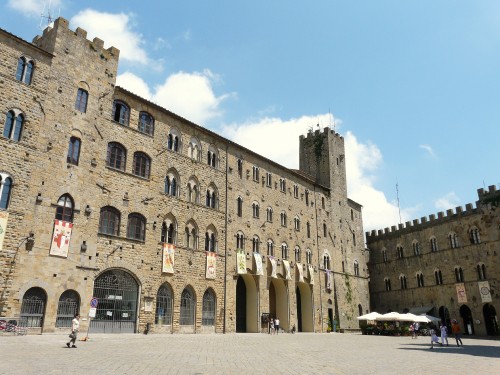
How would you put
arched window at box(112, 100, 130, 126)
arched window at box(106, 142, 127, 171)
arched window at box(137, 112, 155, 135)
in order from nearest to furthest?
arched window at box(106, 142, 127, 171)
arched window at box(112, 100, 130, 126)
arched window at box(137, 112, 155, 135)

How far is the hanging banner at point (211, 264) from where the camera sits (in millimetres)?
30934

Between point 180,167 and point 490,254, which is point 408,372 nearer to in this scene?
point 180,167

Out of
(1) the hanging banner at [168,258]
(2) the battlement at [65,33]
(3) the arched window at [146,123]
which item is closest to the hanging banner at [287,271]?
(1) the hanging banner at [168,258]

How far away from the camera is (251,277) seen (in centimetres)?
3547

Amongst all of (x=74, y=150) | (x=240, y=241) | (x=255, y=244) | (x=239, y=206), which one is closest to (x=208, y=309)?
(x=240, y=241)

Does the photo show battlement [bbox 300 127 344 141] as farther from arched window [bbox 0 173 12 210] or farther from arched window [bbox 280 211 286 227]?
arched window [bbox 0 173 12 210]

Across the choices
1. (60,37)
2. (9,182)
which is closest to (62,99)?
(60,37)

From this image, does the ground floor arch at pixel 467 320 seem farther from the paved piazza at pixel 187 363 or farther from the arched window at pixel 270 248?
the paved piazza at pixel 187 363

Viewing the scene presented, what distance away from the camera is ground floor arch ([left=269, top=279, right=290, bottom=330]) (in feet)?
123

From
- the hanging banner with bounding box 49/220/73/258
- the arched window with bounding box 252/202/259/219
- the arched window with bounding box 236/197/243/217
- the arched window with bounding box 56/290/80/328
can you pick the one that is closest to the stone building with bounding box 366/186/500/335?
the arched window with bounding box 252/202/259/219

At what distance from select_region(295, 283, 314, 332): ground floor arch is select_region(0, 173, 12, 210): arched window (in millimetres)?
27991

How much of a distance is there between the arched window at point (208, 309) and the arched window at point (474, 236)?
97.3ft

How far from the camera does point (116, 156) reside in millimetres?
27469

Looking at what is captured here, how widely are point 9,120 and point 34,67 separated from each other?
153 inches
